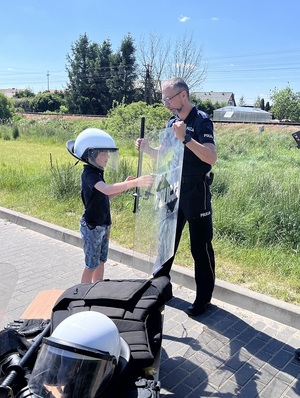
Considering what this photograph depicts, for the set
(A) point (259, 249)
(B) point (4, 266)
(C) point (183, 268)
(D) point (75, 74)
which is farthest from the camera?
(D) point (75, 74)

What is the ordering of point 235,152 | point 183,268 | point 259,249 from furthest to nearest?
point 235,152
point 259,249
point 183,268

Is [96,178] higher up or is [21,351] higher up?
[96,178]

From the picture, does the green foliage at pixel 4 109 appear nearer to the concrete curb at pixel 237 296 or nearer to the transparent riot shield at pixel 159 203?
the concrete curb at pixel 237 296

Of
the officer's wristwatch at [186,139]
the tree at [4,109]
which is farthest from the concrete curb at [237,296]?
the tree at [4,109]

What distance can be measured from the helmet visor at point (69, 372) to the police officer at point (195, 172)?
1.65 meters

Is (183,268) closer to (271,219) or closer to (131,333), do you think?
(271,219)

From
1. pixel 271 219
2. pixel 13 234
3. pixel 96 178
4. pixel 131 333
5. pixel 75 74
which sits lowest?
pixel 13 234

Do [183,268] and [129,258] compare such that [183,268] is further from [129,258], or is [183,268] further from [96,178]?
[96,178]

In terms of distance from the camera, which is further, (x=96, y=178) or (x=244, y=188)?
(x=244, y=188)

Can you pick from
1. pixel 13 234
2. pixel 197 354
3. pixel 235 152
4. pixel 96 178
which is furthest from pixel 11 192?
pixel 235 152

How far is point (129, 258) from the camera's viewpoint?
4.98 metres

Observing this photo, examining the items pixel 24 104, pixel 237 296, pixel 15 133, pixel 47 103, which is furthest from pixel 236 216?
pixel 24 104

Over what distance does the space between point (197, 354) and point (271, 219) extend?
2858mm

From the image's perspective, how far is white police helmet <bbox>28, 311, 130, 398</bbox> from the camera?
139 centimetres
